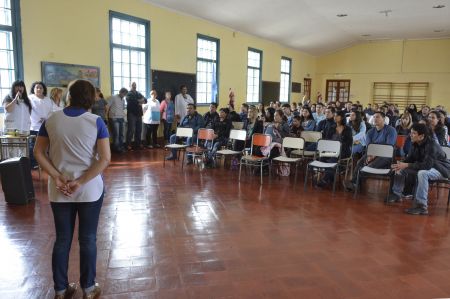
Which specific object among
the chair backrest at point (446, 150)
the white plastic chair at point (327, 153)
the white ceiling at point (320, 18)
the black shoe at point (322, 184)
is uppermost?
the white ceiling at point (320, 18)

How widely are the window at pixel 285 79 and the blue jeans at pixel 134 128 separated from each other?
28.6 feet

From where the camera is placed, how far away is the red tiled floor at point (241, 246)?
8.74ft

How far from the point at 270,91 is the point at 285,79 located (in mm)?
1788

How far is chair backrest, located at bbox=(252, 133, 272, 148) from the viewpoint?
5.96 m

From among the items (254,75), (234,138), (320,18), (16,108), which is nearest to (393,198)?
(234,138)

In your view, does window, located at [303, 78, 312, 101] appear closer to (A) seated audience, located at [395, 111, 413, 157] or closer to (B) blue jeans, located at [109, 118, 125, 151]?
(A) seated audience, located at [395, 111, 413, 157]

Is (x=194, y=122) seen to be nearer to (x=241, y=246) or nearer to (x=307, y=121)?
(x=307, y=121)

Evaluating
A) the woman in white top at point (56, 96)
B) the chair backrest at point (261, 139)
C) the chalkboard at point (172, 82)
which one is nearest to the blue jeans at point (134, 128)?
the chalkboard at point (172, 82)

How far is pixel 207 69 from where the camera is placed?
36.3 feet

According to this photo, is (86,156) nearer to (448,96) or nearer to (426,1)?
(426,1)

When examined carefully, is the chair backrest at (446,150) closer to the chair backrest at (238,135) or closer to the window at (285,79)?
the chair backrest at (238,135)

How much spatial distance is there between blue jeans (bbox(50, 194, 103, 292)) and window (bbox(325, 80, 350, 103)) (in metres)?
17.2

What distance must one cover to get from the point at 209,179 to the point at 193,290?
3.35m

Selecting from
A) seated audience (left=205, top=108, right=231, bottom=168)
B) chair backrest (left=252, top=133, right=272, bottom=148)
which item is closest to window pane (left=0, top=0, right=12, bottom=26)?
seated audience (left=205, top=108, right=231, bottom=168)
